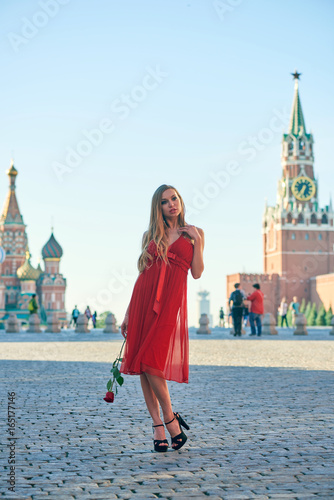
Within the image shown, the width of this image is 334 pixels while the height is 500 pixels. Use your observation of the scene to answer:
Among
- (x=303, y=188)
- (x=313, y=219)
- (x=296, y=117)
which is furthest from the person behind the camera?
(x=296, y=117)

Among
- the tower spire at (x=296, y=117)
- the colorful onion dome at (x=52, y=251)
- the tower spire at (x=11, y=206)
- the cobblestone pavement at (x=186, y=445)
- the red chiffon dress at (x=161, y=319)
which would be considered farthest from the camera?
the tower spire at (x=296, y=117)

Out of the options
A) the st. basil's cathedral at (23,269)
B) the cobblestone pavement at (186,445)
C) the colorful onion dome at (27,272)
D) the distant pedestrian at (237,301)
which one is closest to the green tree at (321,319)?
the st. basil's cathedral at (23,269)

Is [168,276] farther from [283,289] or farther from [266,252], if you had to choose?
[266,252]

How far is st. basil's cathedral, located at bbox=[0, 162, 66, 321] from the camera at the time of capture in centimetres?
9269

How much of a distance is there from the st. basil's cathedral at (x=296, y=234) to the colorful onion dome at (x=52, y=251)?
22.6m

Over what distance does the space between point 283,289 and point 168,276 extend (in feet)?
302

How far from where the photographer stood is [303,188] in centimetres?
10262

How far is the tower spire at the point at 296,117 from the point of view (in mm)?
104625

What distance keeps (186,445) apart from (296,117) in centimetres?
10372

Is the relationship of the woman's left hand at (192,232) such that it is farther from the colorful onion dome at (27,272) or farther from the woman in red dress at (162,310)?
the colorful onion dome at (27,272)

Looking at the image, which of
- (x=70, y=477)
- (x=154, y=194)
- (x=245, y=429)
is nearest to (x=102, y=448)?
(x=70, y=477)

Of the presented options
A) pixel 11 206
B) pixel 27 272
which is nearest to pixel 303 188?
pixel 27 272

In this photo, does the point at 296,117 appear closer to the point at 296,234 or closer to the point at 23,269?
the point at 296,234

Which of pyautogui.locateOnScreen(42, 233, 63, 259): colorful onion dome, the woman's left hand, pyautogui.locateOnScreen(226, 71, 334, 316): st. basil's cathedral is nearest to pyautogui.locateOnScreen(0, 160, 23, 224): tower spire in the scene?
pyautogui.locateOnScreen(42, 233, 63, 259): colorful onion dome
